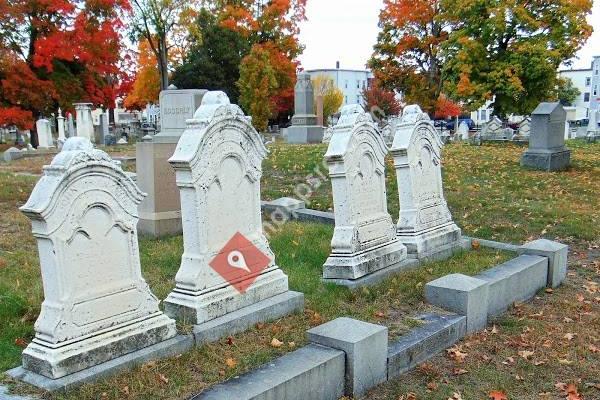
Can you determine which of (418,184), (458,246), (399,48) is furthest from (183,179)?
(399,48)

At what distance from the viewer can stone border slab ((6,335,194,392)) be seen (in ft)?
11.8

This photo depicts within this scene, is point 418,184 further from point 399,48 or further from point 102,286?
point 399,48

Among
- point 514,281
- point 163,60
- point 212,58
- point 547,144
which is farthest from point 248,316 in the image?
point 212,58

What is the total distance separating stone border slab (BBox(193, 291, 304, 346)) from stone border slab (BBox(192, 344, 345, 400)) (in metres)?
0.89

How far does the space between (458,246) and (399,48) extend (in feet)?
108

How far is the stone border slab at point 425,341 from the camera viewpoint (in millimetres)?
4406

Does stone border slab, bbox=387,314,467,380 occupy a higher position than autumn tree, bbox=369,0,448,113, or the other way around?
autumn tree, bbox=369,0,448,113

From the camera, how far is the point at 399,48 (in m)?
38.3

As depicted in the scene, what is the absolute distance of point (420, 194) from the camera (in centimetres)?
730

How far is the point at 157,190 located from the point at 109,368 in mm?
5138

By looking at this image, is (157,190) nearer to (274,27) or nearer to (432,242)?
(432,242)

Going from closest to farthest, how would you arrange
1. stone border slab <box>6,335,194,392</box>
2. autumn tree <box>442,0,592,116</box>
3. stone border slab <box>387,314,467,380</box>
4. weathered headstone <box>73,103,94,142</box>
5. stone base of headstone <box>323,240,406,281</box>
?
stone border slab <box>6,335,194,392</box>, stone border slab <box>387,314,467,380</box>, stone base of headstone <box>323,240,406,281</box>, weathered headstone <box>73,103,94,142</box>, autumn tree <box>442,0,592,116</box>

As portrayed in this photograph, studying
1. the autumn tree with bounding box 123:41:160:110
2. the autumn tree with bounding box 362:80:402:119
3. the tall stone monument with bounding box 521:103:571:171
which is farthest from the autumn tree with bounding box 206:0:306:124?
the tall stone monument with bounding box 521:103:571:171

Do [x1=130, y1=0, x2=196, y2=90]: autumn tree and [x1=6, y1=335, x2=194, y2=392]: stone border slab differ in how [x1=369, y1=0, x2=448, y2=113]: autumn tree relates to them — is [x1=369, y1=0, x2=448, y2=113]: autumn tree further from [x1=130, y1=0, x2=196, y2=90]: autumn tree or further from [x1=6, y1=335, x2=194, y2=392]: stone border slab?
[x1=6, y1=335, x2=194, y2=392]: stone border slab
